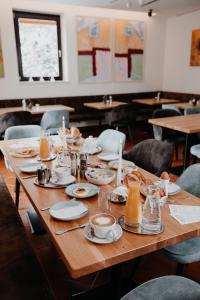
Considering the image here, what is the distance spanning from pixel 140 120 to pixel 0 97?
3.10 meters

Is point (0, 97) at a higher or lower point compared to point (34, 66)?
lower

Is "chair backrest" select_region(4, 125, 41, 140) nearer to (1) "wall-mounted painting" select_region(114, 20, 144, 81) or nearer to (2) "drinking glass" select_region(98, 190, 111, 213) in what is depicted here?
(2) "drinking glass" select_region(98, 190, 111, 213)

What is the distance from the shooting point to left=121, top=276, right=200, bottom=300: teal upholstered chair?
0.87 metres

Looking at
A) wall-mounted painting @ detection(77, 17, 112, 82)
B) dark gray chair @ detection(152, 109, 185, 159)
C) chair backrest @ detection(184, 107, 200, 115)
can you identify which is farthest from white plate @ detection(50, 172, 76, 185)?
wall-mounted painting @ detection(77, 17, 112, 82)

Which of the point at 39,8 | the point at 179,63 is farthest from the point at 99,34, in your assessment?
the point at 179,63

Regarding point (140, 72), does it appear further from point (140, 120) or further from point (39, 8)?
point (39, 8)

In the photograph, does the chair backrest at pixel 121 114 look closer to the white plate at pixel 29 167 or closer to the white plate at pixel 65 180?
the white plate at pixel 29 167

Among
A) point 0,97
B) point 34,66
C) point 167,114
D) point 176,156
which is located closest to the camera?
point 167,114

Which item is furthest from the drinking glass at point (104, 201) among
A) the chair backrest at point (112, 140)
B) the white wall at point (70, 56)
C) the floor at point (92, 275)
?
the white wall at point (70, 56)

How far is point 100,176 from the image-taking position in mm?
1533

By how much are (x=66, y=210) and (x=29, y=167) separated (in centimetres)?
66

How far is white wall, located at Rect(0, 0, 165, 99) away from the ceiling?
0.94ft

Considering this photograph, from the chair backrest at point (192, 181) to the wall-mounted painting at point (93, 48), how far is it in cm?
435

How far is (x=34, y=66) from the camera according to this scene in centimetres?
527
